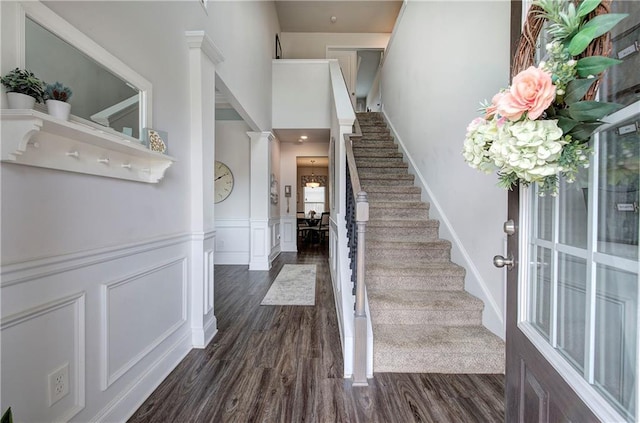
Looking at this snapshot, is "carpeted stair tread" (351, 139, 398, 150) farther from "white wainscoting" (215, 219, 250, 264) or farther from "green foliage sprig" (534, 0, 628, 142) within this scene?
"green foliage sprig" (534, 0, 628, 142)

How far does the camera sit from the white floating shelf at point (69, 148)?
0.88m

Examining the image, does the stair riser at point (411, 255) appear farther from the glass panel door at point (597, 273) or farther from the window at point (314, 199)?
the window at point (314, 199)

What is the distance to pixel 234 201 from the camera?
5.40m

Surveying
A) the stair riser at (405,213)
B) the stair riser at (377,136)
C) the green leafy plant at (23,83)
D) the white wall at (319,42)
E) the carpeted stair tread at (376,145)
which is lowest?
the stair riser at (405,213)

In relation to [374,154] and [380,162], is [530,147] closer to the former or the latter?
[380,162]

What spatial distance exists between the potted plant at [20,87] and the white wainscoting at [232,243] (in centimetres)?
452

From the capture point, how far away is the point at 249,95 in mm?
3807

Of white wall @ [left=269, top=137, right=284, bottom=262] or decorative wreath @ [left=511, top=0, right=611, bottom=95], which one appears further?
white wall @ [left=269, top=137, right=284, bottom=262]

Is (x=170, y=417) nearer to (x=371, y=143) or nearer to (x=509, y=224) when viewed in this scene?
(x=509, y=224)

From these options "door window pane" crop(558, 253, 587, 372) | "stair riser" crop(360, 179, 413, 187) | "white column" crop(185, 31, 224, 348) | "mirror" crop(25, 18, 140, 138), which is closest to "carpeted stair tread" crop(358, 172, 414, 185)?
→ "stair riser" crop(360, 179, 413, 187)

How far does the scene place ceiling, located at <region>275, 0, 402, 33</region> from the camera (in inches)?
232

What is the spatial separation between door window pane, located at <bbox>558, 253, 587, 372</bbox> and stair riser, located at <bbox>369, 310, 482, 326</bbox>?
4.94 ft

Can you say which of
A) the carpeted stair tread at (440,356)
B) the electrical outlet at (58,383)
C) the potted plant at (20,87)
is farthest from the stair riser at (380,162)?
the electrical outlet at (58,383)

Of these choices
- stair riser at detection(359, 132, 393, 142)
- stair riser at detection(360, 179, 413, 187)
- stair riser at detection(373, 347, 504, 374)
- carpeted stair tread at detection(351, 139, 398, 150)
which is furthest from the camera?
stair riser at detection(359, 132, 393, 142)
